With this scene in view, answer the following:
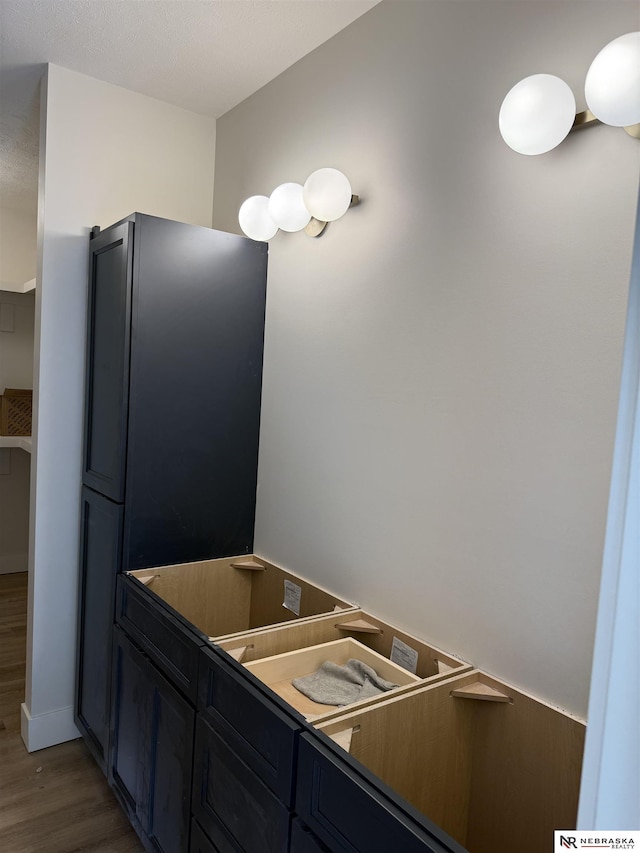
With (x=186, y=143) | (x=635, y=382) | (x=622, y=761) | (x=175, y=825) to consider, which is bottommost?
(x=175, y=825)

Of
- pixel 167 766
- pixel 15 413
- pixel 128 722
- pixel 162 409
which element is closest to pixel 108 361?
pixel 162 409

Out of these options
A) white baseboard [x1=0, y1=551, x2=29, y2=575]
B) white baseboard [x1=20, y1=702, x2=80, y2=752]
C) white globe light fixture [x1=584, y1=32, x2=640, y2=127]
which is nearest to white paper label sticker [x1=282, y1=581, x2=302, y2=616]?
white baseboard [x1=20, y1=702, x2=80, y2=752]

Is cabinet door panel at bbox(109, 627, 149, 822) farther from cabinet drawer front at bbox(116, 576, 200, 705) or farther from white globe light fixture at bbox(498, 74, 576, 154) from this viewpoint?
white globe light fixture at bbox(498, 74, 576, 154)

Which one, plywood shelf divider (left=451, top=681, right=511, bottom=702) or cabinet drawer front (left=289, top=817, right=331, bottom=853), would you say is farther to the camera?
plywood shelf divider (left=451, top=681, right=511, bottom=702)

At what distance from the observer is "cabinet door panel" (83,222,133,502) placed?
207 cm

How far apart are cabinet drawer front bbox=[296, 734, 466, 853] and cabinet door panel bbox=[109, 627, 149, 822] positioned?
0.87 metres

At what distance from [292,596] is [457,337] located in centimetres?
109

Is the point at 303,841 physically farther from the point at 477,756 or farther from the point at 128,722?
the point at 128,722

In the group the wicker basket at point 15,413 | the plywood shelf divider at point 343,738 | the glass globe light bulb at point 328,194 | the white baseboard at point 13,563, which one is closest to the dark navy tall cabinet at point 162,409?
the glass globe light bulb at point 328,194

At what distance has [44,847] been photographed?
6.26ft

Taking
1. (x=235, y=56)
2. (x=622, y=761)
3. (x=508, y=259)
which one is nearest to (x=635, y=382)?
(x=622, y=761)

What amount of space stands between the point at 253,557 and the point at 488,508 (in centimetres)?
114

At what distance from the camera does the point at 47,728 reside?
2.42 metres

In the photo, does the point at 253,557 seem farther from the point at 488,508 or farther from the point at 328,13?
the point at 328,13
